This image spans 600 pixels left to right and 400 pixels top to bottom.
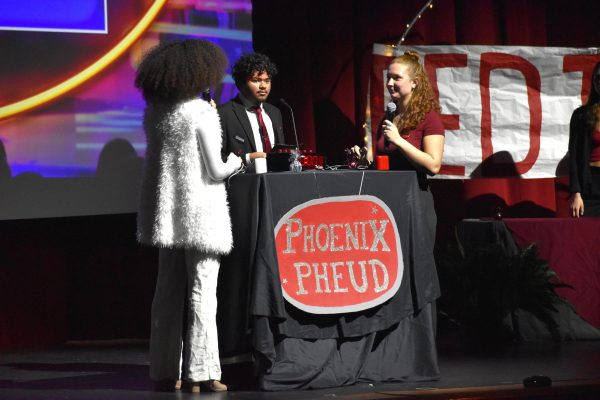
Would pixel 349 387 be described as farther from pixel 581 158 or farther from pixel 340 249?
pixel 581 158

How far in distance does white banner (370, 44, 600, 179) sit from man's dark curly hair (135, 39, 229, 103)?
238 centimetres

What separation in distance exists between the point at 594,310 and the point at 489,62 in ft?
5.55

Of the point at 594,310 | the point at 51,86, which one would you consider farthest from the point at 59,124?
the point at 594,310

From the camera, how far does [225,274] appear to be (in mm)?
3789

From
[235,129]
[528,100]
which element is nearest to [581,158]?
[528,100]

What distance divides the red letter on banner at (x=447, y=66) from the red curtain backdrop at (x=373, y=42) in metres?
0.17

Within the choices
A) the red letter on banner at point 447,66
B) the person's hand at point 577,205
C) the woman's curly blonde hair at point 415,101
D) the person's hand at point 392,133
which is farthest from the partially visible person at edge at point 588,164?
the person's hand at point 392,133

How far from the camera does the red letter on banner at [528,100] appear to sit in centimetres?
602

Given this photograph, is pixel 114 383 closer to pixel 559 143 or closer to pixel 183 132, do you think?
pixel 183 132

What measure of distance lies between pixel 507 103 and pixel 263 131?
1992 millimetres

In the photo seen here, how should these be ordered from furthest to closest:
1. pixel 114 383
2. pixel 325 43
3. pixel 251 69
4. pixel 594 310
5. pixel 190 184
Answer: pixel 325 43 → pixel 594 310 → pixel 251 69 → pixel 114 383 → pixel 190 184

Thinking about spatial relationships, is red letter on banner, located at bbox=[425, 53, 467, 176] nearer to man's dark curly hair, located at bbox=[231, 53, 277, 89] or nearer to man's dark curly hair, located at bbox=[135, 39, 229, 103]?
man's dark curly hair, located at bbox=[231, 53, 277, 89]

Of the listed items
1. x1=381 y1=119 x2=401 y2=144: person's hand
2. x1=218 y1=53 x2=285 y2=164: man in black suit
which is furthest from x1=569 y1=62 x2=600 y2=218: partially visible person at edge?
x1=381 y1=119 x2=401 y2=144: person's hand

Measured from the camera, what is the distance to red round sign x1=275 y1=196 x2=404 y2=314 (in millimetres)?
3723
